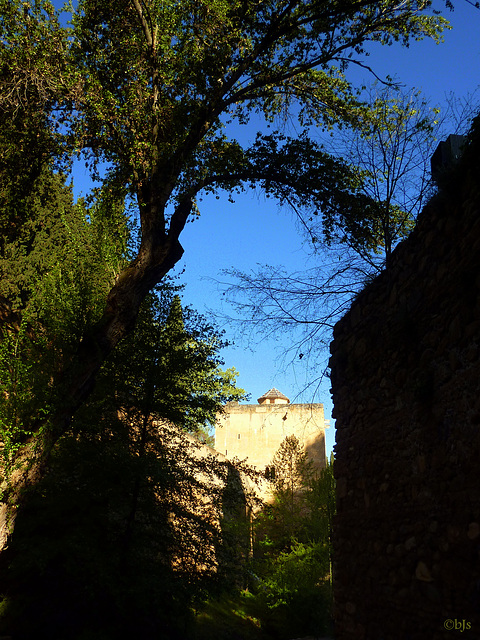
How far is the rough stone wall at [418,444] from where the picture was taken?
134 inches

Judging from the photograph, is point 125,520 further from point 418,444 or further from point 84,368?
point 418,444

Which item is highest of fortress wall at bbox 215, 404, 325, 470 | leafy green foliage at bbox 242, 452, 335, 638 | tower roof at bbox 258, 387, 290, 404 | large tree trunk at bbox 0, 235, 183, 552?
tower roof at bbox 258, 387, 290, 404

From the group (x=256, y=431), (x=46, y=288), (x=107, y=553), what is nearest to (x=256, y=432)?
(x=256, y=431)

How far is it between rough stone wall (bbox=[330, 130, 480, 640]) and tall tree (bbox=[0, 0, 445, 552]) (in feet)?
12.9

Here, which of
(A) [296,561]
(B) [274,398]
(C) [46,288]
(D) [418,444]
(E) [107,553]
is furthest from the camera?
(B) [274,398]

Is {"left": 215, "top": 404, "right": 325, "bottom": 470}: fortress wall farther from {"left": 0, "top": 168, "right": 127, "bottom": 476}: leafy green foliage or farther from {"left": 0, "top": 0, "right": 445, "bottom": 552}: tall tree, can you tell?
{"left": 0, "top": 0, "right": 445, "bottom": 552}: tall tree

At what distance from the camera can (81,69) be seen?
8422mm

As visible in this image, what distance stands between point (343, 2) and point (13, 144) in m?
6.44

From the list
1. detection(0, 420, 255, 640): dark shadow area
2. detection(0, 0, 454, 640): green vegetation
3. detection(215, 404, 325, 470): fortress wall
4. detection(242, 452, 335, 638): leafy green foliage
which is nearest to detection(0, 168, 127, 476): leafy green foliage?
detection(0, 0, 454, 640): green vegetation

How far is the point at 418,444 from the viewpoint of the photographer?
404cm

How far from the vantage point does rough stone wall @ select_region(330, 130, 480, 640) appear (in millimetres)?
3414

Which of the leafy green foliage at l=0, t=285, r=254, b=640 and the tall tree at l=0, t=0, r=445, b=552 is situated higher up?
the tall tree at l=0, t=0, r=445, b=552

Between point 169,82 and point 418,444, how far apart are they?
7705mm

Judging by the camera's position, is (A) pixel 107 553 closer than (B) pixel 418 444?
No
